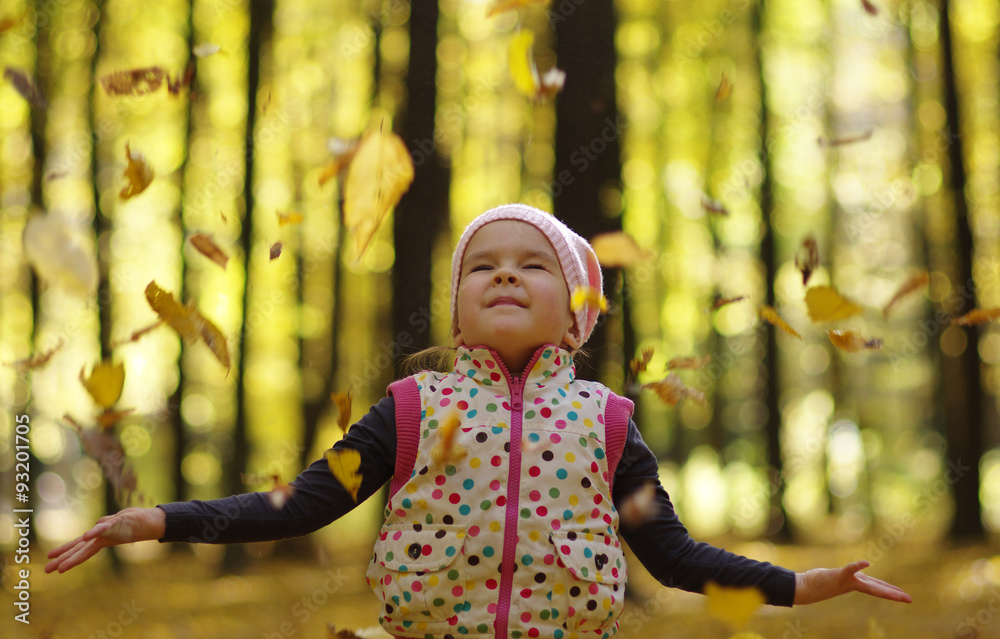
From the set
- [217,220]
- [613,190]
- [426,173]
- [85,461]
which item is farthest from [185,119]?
[613,190]

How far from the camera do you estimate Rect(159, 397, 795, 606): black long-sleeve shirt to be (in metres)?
2.08

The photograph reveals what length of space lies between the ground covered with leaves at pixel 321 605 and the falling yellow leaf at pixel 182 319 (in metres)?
3.25

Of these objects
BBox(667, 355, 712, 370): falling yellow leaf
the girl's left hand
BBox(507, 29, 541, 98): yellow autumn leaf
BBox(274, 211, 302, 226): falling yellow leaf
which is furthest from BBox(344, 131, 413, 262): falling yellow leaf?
the girl's left hand

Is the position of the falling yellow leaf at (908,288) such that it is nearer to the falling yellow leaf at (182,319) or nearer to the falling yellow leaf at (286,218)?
the falling yellow leaf at (286,218)

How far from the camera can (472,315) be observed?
2.33 meters

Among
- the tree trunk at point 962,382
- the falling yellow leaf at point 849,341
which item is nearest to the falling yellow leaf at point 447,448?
the falling yellow leaf at point 849,341

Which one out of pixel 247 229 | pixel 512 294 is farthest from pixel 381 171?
pixel 247 229

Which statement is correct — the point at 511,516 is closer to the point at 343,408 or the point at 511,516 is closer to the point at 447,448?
the point at 447,448

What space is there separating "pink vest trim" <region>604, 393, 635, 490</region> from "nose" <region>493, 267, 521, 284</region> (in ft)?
1.48

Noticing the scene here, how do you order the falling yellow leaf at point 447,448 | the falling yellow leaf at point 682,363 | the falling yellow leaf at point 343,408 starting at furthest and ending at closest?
the falling yellow leaf at point 682,363 < the falling yellow leaf at point 343,408 < the falling yellow leaf at point 447,448

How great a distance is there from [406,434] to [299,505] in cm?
35

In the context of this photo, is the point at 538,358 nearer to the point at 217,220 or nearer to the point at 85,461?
the point at 217,220

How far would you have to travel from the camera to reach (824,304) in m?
3.57

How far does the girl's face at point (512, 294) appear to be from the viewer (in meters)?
2.30
